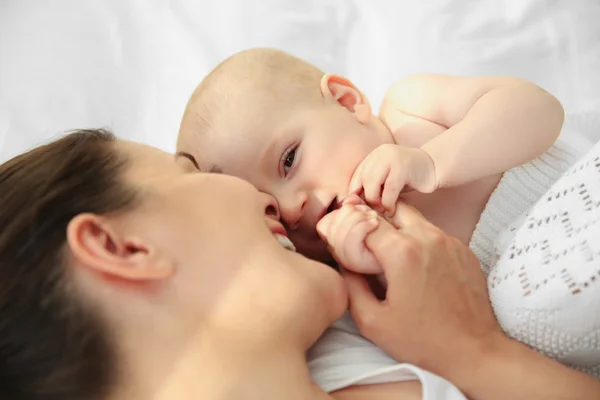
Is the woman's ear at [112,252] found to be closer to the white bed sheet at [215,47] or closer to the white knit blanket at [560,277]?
the white knit blanket at [560,277]

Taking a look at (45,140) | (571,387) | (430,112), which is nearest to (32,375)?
(571,387)

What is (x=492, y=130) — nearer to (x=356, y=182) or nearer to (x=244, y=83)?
(x=356, y=182)

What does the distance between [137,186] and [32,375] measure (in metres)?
0.21

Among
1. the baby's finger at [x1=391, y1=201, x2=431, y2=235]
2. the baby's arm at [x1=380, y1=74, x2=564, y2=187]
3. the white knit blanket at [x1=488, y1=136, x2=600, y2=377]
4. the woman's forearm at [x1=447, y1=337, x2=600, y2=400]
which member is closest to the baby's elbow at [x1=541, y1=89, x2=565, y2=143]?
the baby's arm at [x1=380, y1=74, x2=564, y2=187]

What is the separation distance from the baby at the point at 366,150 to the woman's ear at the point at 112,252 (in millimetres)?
285

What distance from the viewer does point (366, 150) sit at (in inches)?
38.1

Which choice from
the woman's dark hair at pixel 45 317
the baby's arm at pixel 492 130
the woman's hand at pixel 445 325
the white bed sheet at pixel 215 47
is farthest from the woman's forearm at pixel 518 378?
the white bed sheet at pixel 215 47

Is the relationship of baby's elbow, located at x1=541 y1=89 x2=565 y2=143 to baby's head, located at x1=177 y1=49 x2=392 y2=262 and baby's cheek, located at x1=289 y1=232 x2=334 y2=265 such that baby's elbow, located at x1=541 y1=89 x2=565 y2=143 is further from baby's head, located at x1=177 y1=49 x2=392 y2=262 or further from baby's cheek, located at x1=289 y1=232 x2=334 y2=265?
baby's cheek, located at x1=289 y1=232 x2=334 y2=265

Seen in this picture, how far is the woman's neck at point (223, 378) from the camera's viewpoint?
642mm

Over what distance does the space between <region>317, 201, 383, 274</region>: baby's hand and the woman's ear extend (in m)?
0.23

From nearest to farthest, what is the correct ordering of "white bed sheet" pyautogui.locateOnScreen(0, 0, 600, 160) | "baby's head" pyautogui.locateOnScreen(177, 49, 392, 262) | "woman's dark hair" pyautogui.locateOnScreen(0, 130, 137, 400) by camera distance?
"woman's dark hair" pyautogui.locateOnScreen(0, 130, 137, 400)
"baby's head" pyautogui.locateOnScreen(177, 49, 392, 262)
"white bed sheet" pyautogui.locateOnScreen(0, 0, 600, 160)

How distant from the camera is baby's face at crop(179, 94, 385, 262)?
92cm

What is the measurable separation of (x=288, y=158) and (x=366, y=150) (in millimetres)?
114

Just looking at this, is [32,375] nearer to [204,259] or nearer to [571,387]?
[204,259]
